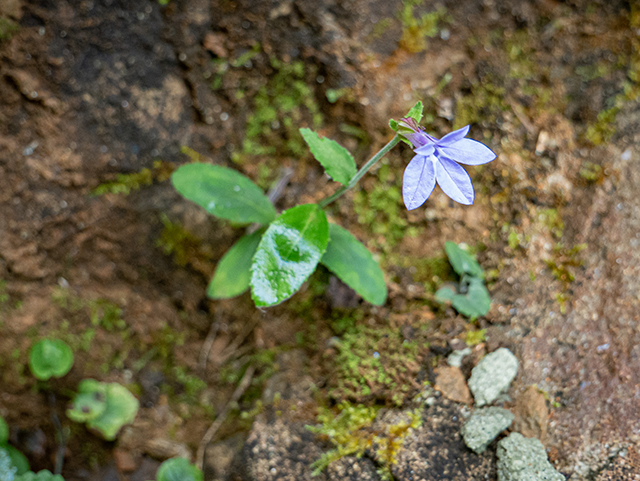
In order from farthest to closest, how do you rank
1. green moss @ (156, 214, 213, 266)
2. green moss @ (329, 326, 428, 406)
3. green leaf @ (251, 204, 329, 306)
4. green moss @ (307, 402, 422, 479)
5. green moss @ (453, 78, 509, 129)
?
green moss @ (156, 214, 213, 266), green moss @ (453, 78, 509, 129), green moss @ (329, 326, 428, 406), green moss @ (307, 402, 422, 479), green leaf @ (251, 204, 329, 306)

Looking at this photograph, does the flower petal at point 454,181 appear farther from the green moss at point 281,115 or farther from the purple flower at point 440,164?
the green moss at point 281,115

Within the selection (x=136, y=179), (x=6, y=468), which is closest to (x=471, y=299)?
(x=136, y=179)

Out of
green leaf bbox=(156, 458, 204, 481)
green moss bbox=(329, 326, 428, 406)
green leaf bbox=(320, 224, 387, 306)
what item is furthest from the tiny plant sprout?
green leaf bbox=(320, 224, 387, 306)

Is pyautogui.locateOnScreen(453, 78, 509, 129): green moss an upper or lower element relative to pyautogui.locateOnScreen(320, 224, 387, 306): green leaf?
upper

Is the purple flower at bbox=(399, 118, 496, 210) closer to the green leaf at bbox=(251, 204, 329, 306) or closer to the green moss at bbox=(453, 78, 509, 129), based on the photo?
the green leaf at bbox=(251, 204, 329, 306)

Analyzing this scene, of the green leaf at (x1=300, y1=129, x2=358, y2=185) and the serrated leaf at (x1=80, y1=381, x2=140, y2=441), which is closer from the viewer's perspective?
the green leaf at (x1=300, y1=129, x2=358, y2=185)

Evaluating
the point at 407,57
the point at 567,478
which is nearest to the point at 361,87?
the point at 407,57

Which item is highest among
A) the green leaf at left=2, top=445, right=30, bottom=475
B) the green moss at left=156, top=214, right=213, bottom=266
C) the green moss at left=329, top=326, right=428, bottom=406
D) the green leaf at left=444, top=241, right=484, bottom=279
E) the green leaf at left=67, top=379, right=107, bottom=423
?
the green leaf at left=444, top=241, right=484, bottom=279

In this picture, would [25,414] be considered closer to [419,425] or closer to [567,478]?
[419,425]
